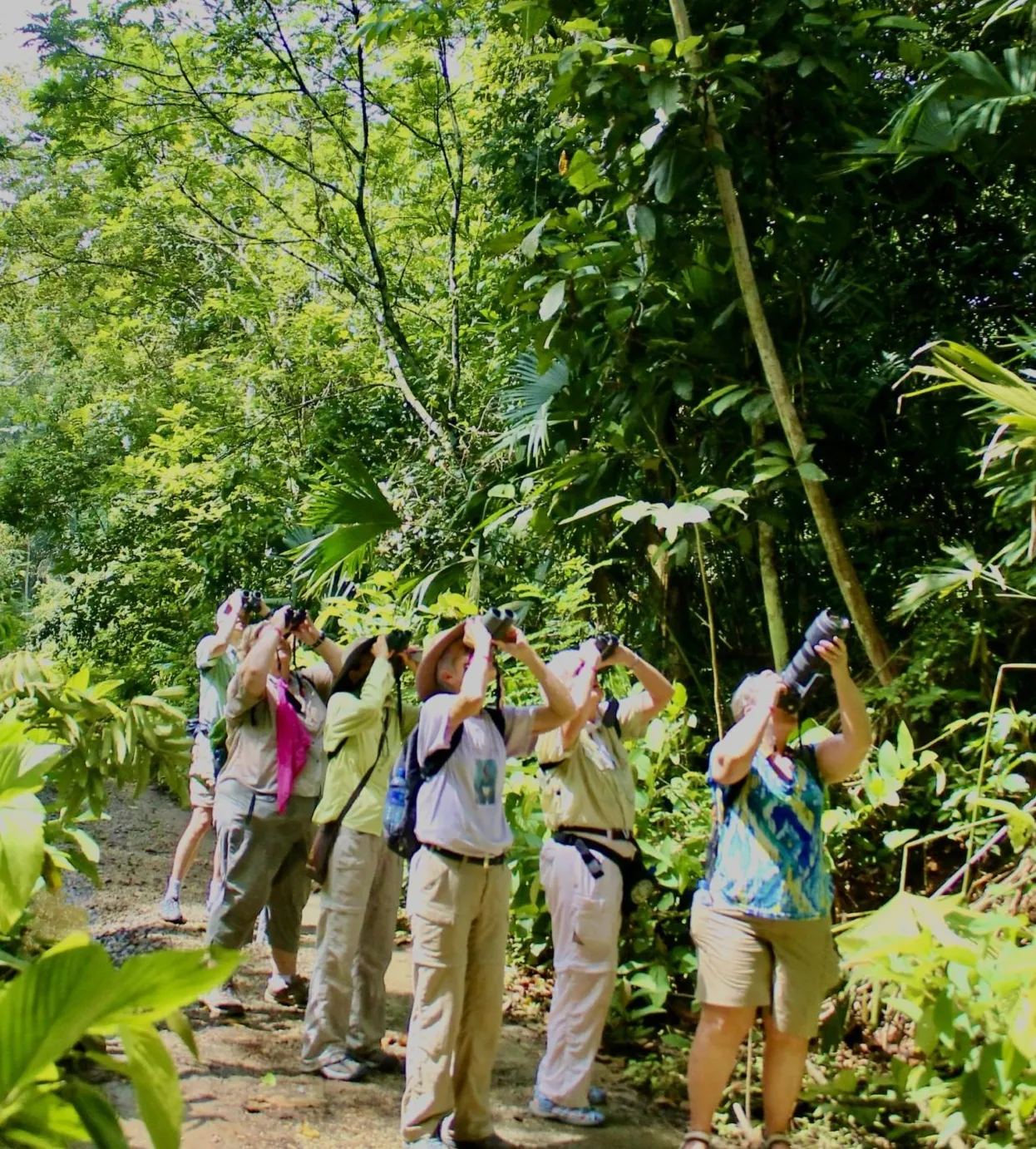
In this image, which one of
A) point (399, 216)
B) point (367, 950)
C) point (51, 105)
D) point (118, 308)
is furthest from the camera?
point (118, 308)

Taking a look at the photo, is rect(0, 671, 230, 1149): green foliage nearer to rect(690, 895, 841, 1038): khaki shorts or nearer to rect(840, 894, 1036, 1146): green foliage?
rect(840, 894, 1036, 1146): green foliage

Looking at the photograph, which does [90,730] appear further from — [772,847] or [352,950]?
[352,950]

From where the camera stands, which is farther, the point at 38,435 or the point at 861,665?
the point at 38,435

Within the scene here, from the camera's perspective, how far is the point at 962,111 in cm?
466

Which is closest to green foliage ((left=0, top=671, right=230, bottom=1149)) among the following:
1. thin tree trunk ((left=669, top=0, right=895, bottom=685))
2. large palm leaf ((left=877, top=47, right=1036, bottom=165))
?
thin tree trunk ((left=669, top=0, right=895, bottom=685))

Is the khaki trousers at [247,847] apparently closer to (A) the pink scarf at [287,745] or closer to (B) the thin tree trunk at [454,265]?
(A) the pink scarf at [287,745]

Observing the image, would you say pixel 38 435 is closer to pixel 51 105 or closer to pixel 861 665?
pixel 51 105

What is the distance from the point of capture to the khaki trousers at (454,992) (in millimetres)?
3504

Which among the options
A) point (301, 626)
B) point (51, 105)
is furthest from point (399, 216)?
point (301, 626)

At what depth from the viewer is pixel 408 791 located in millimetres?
3744

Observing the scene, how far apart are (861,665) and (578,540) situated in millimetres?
1871

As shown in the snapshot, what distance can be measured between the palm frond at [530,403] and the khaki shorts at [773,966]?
3329 mm

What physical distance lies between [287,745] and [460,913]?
4.95ft

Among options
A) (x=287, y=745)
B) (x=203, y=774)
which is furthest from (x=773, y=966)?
(x=203, y=774)
